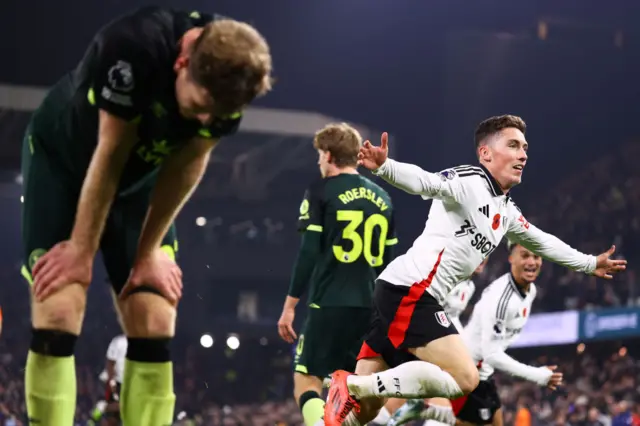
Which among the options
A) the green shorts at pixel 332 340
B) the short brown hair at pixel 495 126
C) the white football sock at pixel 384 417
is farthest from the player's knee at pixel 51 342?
the white football sock at pixel 384 417

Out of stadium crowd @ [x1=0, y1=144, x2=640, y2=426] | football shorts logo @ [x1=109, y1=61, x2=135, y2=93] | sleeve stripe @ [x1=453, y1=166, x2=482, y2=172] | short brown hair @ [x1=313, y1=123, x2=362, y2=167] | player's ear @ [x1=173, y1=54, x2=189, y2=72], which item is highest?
short brown hair @ [x1=313, y1=123, x2=362, y2=167]

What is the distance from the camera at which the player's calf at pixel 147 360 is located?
3498 millimetres

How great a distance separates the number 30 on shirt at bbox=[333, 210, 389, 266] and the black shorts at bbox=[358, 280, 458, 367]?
3.33 feet

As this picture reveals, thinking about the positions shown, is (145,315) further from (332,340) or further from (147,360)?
(332,340)

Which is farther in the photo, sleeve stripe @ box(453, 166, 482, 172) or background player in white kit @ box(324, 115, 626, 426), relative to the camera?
sleeve stripe @ box(453, 166, 482, 172)

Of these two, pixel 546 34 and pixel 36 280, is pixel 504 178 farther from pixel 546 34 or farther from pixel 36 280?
pixel 546 34

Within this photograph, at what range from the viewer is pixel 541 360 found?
20000mm

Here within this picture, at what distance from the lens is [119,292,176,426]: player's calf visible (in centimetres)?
350

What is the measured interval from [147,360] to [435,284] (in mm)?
1958

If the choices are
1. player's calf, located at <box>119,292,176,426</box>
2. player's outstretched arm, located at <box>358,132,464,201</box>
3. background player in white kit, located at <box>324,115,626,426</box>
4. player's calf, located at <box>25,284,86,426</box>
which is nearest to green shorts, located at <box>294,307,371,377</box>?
background player in white kit, located at <box>324,115,626,426</box>

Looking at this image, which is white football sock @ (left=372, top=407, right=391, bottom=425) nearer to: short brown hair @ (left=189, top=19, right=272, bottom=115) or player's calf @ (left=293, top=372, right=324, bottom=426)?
player's calf @ (left=293, top=372, right=324, bottom=426)

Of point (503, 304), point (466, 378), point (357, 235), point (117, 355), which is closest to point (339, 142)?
point (357, 235)

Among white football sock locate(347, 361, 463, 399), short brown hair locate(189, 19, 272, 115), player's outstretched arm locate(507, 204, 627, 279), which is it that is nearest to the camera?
short brown hair locate(189, 19, 272, 115)

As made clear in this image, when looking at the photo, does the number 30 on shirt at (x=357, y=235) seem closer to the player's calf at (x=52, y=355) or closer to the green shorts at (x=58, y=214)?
the green shorts at (x=58, y=214)
